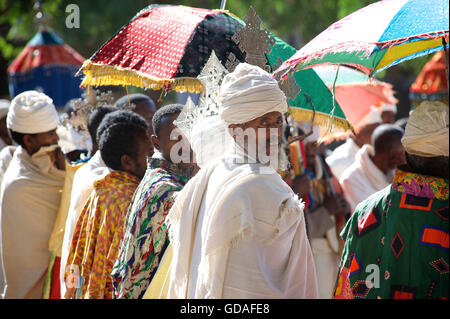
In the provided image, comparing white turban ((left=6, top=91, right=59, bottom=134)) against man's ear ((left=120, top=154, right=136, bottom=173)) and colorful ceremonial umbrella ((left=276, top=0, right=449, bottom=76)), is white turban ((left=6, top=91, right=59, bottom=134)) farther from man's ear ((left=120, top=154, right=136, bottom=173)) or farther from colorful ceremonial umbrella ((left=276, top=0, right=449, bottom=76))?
colorful ceremonial umbrella ((left=276, top=0, right=449, bottom=76))

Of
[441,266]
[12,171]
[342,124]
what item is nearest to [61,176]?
[12,171]

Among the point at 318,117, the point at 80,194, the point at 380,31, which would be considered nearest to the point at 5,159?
the point at 80,194

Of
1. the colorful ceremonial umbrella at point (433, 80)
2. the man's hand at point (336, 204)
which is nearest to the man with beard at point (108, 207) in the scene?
the man's hand at point (336, 204)

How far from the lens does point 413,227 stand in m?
3.77

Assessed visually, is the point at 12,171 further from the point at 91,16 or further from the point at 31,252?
the point at 91,16

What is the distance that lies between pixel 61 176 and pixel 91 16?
9.09 m

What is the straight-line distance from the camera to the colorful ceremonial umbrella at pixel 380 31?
12.2ft

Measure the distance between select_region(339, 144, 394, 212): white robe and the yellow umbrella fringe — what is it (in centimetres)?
325

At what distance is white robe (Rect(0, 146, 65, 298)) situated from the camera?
604cm

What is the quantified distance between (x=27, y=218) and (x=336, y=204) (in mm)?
3198

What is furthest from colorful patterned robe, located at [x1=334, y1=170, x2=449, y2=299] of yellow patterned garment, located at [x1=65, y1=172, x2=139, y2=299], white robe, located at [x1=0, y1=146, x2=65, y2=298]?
white robe, located at [x1=0, y1=146, x2=65, y2=298]

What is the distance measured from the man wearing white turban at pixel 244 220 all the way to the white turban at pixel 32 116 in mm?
2877
